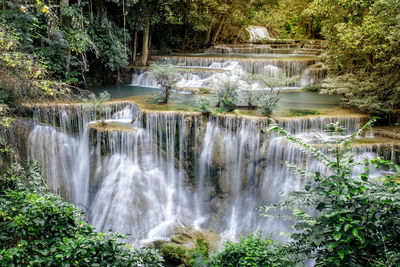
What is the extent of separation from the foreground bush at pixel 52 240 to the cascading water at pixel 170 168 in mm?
4255

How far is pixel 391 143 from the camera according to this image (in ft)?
27.0

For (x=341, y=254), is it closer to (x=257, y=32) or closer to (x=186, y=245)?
(x=186, y=245)

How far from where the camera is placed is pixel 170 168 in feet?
31.4

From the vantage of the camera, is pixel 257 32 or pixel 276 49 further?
pixel 257 32

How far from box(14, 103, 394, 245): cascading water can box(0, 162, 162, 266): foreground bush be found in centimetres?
425

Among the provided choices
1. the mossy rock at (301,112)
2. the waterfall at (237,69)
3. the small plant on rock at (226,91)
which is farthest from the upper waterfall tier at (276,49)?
the small plant on rock at (226,91)

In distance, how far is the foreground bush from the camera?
4.04m

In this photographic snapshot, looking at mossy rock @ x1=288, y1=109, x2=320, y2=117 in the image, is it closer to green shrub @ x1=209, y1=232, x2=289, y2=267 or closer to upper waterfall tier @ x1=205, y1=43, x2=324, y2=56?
green shrub @ x1=209, y1=232, x2=289, y2=267

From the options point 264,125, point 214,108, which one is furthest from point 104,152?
point 264,125

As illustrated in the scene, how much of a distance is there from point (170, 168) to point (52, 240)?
5.35 m

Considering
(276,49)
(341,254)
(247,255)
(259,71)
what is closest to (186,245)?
(247,255)

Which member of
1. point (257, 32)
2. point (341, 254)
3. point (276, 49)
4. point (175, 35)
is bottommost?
point (341, 254)

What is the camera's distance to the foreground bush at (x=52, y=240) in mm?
4039

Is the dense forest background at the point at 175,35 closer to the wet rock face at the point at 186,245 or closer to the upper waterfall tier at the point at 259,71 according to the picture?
the upper waterfall tier at the point at 259,71
